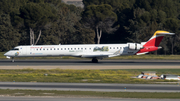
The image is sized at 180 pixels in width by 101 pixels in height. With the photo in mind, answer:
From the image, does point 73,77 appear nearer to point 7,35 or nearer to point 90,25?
point 90,25

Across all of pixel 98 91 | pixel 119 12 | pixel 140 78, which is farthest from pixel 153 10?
pixel 98 91

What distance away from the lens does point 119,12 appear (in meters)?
91.4

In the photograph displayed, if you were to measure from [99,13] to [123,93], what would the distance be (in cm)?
6176

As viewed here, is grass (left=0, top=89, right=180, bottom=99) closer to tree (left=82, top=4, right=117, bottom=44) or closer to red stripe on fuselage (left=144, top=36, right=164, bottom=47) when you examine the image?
red stripe on fuselage (left=144, top=36, right=164, bottom=47)

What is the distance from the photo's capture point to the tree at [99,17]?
7931 centimetres

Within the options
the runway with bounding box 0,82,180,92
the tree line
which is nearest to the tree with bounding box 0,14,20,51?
the tree line

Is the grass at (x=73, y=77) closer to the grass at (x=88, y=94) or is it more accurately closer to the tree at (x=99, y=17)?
the grass at (x=88, y=94)

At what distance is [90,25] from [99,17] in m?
3.74

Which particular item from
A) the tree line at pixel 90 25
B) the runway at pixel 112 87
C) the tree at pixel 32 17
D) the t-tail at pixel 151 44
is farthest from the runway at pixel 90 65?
the tree at pixel 32 17

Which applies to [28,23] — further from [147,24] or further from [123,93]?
[123,93]

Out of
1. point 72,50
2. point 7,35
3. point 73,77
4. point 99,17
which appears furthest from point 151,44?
point 7,35

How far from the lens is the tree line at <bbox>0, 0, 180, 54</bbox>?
74625 mm

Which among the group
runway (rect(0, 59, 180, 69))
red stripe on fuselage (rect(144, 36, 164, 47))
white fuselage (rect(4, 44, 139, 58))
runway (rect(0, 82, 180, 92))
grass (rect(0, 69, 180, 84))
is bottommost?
runway (rect(0, 82, 180, 92))

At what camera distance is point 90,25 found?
80.8m
